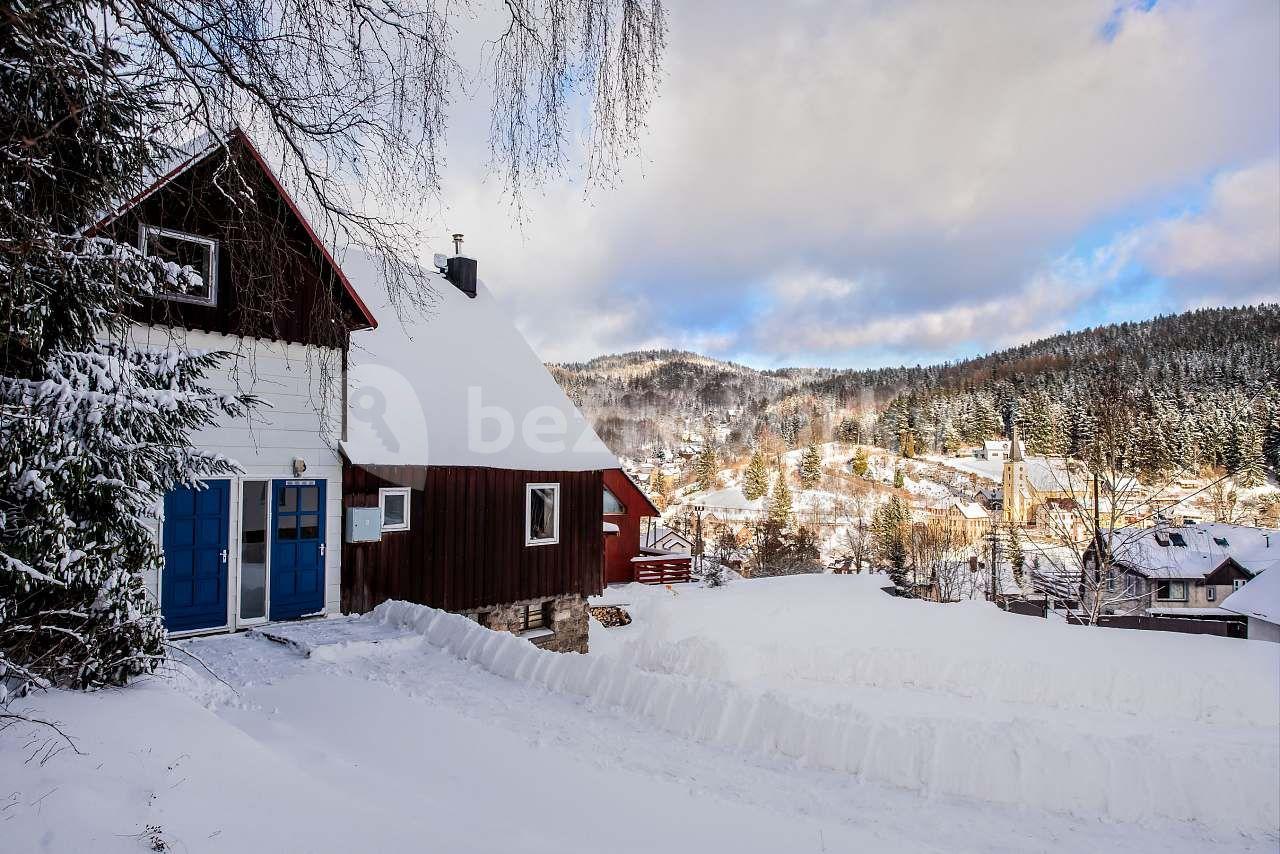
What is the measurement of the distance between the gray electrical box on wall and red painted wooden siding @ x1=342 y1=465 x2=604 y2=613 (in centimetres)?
25

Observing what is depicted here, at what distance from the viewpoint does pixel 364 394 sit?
1073 centimetres

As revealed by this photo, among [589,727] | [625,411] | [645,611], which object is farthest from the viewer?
[625,411]

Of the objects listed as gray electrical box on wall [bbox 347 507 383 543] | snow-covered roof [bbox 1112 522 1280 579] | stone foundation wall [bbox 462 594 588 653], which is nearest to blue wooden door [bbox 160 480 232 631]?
gray electrical box on wall [bbox 347 507 383 543]

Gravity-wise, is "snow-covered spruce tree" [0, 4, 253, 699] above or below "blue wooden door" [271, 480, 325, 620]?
above

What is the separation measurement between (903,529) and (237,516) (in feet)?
145

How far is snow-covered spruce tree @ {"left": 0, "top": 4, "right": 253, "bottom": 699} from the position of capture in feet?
9.54

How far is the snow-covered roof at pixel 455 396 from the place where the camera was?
10625mm

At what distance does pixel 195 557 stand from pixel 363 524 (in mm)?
2073

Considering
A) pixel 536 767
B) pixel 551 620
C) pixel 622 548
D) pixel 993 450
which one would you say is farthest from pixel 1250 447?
pixel 536 767

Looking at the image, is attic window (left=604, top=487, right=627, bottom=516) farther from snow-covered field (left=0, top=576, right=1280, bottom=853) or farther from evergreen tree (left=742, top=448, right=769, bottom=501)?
evergreen tree (left=742, top=448, right=769, bottom=501)

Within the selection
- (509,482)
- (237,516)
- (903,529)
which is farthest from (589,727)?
(903,529)

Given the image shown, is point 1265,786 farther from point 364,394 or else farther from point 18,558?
point 364,394

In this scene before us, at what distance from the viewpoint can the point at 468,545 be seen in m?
11.5

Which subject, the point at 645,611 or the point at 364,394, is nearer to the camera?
the point at 364,394
